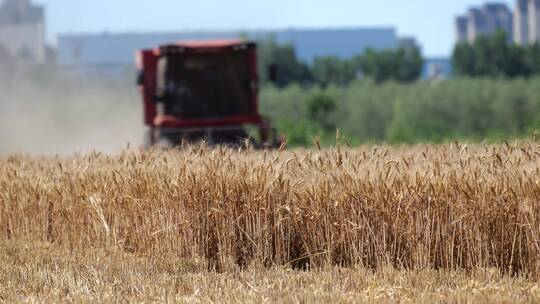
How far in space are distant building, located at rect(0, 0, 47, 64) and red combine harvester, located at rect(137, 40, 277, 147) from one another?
18.1 metres

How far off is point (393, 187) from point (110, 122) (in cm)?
2123

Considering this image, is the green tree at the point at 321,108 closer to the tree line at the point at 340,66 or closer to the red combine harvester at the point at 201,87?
the tree line at the point at 340,66

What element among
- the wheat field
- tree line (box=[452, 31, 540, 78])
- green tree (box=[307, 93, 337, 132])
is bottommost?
green tree (box=[307, 93, 337, 132])

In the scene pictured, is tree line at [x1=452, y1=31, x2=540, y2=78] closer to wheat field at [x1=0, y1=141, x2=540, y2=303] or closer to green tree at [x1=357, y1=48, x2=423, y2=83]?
green tree at [x1=357, y1=48, x2=423, y2=83]

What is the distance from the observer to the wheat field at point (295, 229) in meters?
9.04

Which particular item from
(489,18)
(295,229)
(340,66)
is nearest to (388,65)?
(340,66)

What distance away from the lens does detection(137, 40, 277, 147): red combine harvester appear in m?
21.5

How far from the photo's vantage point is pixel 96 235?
39.2ft

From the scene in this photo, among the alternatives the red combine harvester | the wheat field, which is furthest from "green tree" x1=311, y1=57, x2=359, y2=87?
the wheat field

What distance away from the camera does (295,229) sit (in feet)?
35.1

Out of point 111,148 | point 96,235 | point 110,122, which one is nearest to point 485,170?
point 96,235

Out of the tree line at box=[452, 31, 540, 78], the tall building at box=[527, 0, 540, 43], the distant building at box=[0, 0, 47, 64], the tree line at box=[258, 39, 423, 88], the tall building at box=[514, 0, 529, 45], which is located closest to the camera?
the distant building at box=[0, 0, 47, 64]

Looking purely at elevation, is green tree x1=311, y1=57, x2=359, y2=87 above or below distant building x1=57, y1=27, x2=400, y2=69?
below

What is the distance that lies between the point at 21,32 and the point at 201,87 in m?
35.1
